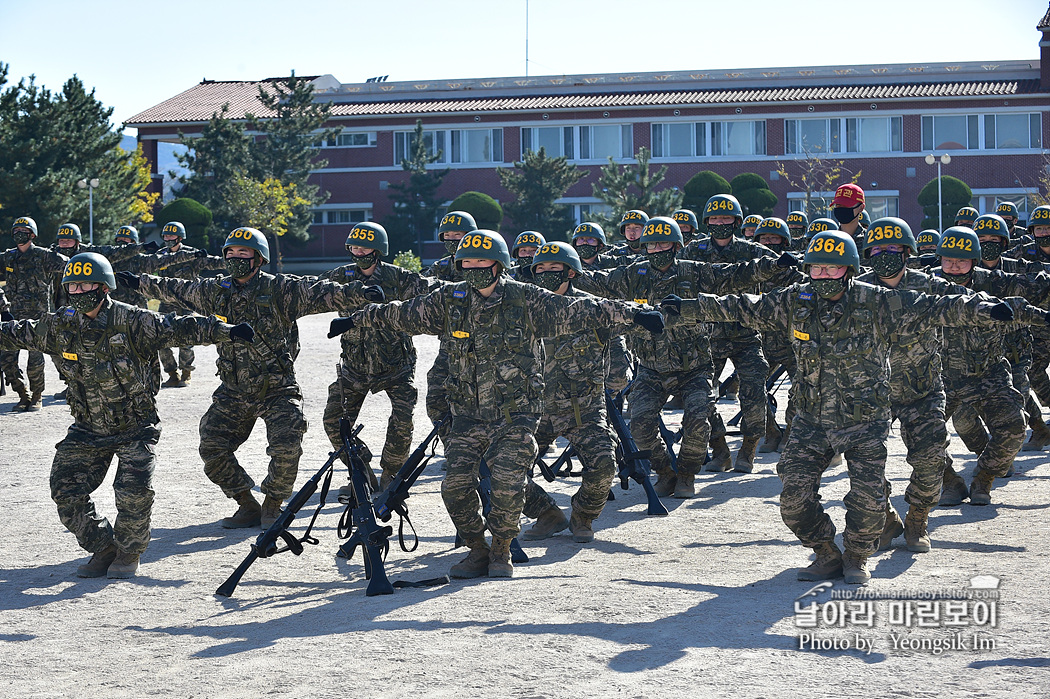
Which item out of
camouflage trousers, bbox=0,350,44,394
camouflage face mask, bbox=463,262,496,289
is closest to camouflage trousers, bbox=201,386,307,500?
camouflage face mask, bbox=463,262,496,289

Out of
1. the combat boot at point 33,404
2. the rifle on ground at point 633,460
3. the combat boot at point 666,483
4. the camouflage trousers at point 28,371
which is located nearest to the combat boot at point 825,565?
the rifle on ground at point 633,460

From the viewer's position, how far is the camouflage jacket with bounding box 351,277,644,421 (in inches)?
328

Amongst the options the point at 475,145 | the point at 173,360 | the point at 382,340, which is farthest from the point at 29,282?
the point at 475,145

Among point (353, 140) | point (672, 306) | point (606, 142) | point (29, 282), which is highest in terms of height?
point (353, 140)

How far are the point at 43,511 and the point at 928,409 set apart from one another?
291 inches

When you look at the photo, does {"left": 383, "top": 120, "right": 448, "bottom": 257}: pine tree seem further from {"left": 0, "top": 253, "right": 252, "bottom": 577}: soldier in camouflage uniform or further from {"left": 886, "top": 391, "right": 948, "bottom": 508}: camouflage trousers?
{"left": 886, "top": 391, "right": 948, "bottom": 508}: camouflage trousers

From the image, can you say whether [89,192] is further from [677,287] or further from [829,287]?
[829,287]

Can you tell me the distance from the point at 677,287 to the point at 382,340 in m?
2.70

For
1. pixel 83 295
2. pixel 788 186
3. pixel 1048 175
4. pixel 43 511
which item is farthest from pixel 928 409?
pixel 788 186

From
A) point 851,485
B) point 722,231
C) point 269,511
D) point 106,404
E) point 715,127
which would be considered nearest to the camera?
point 851,485

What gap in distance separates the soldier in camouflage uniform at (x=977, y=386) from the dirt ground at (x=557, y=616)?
305 mm

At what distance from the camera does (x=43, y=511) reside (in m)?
10.8

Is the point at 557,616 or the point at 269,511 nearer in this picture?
the point at 557,616

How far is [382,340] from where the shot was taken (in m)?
11.0
